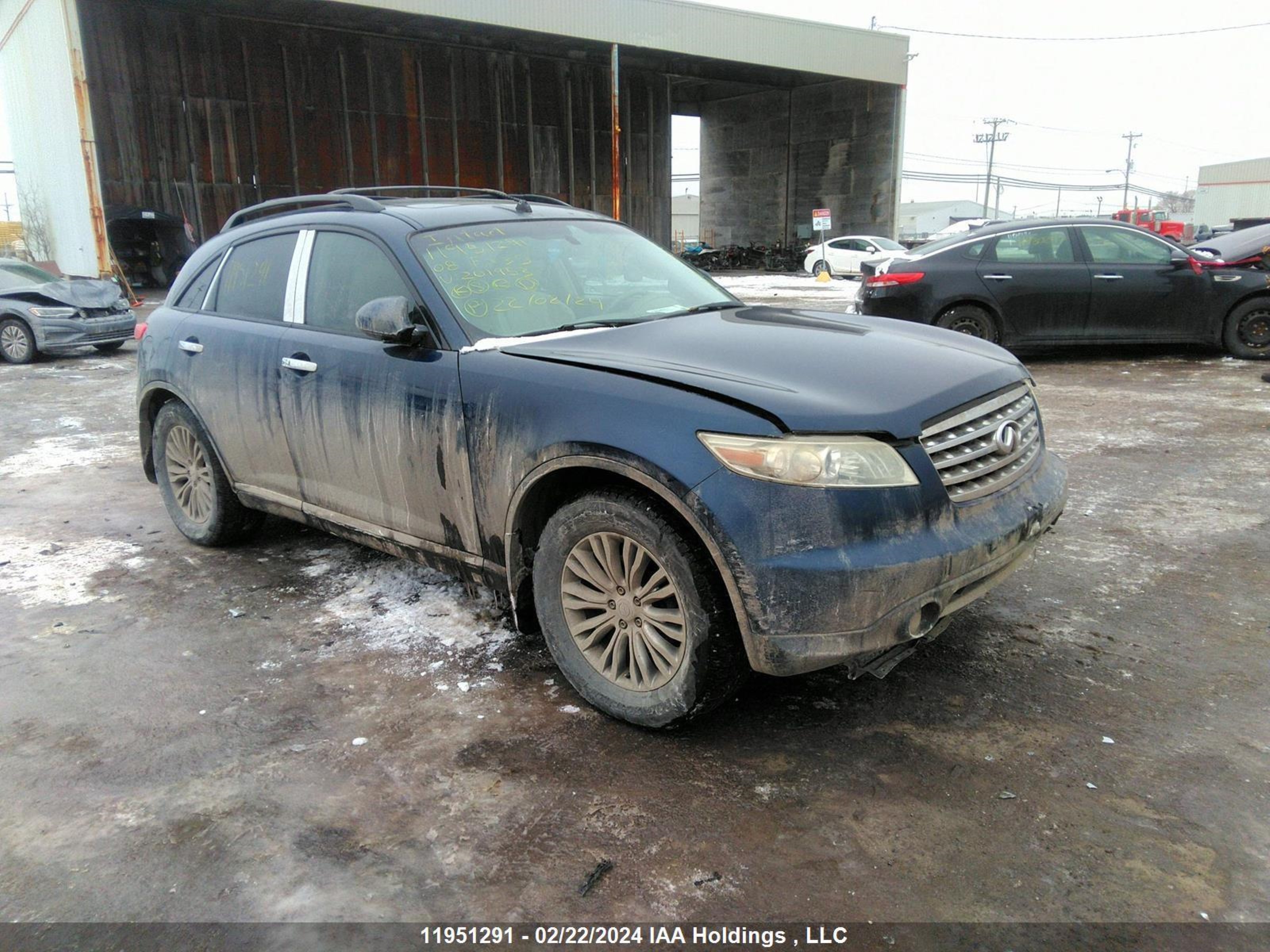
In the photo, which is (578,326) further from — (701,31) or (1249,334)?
(701,31)

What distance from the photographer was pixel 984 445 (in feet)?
10.2

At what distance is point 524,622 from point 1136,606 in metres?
2.66

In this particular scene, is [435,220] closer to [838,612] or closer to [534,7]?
[838,612]

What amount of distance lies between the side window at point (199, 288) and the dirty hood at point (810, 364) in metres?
2.38

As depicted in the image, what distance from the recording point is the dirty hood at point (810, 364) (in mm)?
2809

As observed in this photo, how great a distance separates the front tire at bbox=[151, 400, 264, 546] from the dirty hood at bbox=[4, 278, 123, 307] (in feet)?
32.1

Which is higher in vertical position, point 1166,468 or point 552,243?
point 552,243

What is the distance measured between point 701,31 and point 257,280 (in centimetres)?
2712

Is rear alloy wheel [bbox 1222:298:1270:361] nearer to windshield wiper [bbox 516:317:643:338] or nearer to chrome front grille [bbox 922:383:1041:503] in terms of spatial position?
chrome front grille [bbox 922:383:1041:503]

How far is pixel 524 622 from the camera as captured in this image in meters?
3.54

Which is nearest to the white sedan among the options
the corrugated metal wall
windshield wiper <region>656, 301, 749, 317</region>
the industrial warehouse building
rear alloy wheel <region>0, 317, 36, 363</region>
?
the industrial warehouse building

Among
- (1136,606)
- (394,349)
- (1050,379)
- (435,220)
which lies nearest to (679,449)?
(394,349)

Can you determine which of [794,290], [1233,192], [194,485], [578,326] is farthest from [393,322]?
[1233,192]

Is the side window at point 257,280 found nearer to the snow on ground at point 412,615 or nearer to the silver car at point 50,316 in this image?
the snow on ground at point 412,615
